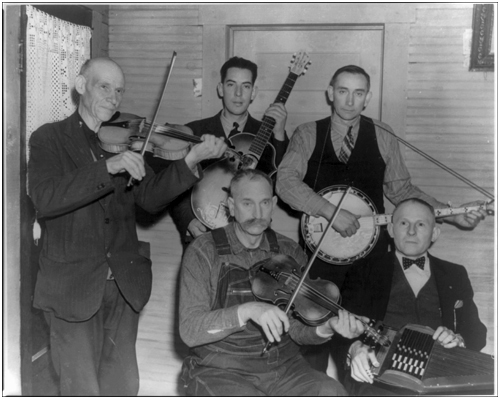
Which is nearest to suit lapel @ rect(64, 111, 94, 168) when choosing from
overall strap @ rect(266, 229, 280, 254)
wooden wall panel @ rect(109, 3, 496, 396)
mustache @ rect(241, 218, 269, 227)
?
mustache @ rect(241, 218, 269, 227)

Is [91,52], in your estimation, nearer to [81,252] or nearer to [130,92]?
[130,92]

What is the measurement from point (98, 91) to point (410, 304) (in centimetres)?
186

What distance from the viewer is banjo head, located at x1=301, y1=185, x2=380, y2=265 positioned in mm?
3178

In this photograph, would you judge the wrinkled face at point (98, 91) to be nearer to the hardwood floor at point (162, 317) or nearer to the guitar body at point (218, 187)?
the guitar body at point (218, 187)

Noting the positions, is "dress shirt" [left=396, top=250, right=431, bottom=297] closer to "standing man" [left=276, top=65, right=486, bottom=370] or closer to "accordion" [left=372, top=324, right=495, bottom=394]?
"standing man" [left=276, top=65, right=486, bottom=370]

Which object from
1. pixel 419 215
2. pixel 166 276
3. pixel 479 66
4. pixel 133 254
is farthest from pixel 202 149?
pixel 479 66

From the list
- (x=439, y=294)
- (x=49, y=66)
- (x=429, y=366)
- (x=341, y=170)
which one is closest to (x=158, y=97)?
(x=49, y=66)

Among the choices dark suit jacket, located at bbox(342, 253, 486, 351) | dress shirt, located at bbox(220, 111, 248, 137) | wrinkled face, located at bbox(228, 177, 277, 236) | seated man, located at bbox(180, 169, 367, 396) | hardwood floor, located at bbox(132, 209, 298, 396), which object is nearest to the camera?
seated man, located at bbox(180, 169, 367, 396)

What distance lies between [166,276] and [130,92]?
52.6 inches

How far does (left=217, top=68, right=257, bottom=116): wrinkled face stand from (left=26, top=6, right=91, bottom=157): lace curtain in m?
0.91

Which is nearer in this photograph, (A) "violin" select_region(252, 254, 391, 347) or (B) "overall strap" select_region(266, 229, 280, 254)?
(A) "violin" select_region(252, 254, 391, 347)

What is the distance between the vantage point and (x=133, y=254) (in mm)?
2791

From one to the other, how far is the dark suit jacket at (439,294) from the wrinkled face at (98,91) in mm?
1482

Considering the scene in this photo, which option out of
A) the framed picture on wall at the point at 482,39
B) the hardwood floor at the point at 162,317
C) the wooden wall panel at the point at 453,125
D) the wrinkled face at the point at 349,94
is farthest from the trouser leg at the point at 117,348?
the framed picture on wall at the point at 482,39
